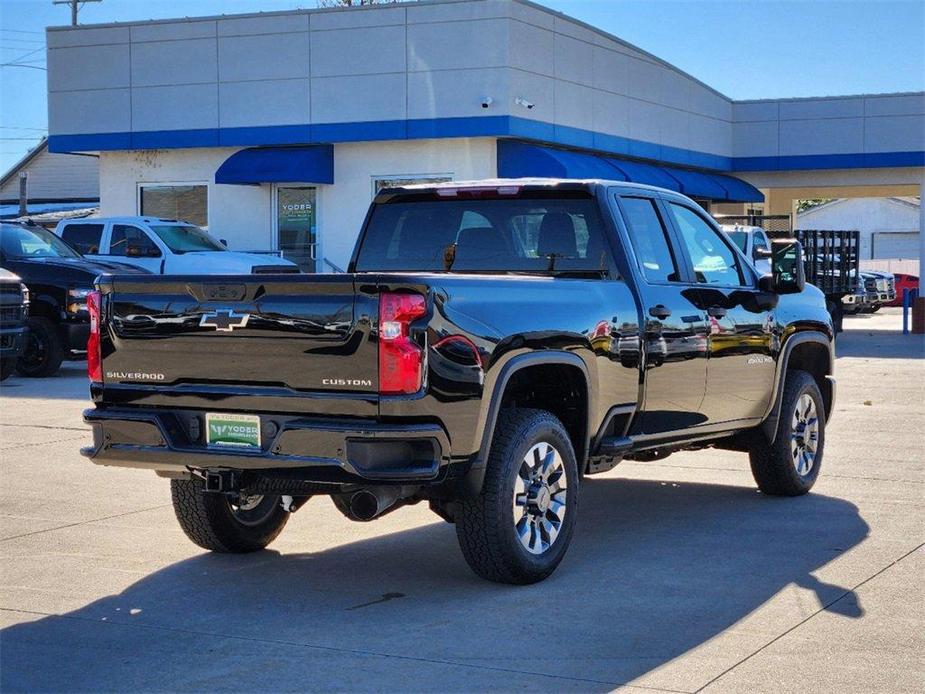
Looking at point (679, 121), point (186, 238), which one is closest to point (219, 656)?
point (186, 238)

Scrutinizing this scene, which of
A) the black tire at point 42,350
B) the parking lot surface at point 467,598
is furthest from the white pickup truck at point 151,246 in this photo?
the parking lot surface at point 467,598

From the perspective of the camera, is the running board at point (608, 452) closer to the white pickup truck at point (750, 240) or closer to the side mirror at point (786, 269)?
the side mirror at point (786, 269)

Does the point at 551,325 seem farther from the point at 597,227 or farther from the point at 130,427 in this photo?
the point at 130,427

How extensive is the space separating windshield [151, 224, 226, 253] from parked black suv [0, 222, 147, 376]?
3.93m

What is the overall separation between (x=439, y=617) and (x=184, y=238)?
1782cm

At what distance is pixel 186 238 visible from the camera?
23.6 m

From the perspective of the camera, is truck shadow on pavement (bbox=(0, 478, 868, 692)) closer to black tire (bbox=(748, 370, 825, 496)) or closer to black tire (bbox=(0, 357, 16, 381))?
black tire (bbox=(748, 370, 825, 496))

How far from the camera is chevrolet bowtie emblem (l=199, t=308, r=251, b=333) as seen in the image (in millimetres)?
6625

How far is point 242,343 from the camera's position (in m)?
6.65

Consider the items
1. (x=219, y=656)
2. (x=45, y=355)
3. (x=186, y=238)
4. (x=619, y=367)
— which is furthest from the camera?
(x=186, y=238)

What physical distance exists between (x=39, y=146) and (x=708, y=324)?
4976 centimetres

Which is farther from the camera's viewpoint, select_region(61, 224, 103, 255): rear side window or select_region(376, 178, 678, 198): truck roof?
select_region(61, 224, 103, 255): rear side window

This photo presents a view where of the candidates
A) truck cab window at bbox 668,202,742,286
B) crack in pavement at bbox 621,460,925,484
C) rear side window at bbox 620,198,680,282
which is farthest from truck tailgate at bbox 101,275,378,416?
crack in pavement at bbox 621,460,925,484

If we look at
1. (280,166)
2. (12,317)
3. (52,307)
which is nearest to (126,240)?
(52,307)
